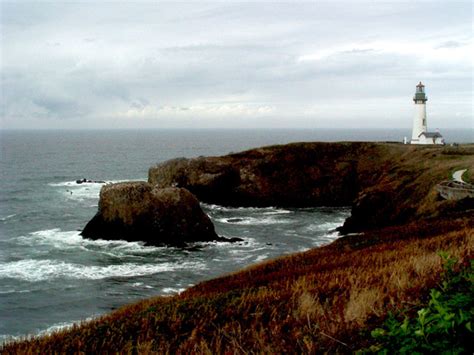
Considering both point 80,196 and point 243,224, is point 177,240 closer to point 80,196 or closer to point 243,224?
point 243,224

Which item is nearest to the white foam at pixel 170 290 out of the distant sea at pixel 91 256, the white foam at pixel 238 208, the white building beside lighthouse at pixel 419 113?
the distant sea at pixel 91 256

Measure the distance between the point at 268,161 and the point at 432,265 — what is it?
2419 inches

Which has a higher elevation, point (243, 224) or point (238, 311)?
point (238, 311)

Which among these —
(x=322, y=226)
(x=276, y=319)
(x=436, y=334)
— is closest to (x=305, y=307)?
(x=276, y=319)

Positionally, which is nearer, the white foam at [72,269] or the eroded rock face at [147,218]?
the white foam at [72,269]

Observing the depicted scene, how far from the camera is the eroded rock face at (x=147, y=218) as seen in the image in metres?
44.6

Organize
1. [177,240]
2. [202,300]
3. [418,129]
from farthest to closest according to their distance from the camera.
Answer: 1. [418,129]
2. [177,240]
3. [202,300]

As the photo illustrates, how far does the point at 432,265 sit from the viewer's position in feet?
31.6

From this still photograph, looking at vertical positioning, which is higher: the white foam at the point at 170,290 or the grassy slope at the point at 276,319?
the grassy slope at the point at 276,319

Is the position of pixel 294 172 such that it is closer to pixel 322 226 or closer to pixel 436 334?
pixel 322 226

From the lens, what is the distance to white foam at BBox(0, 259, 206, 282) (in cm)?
3453

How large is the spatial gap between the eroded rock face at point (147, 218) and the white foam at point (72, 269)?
7040 mm

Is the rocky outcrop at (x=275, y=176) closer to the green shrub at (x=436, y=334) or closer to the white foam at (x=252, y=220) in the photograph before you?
the white foam at (x=252, y=220)

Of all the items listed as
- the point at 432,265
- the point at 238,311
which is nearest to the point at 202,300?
the point at 238,311
